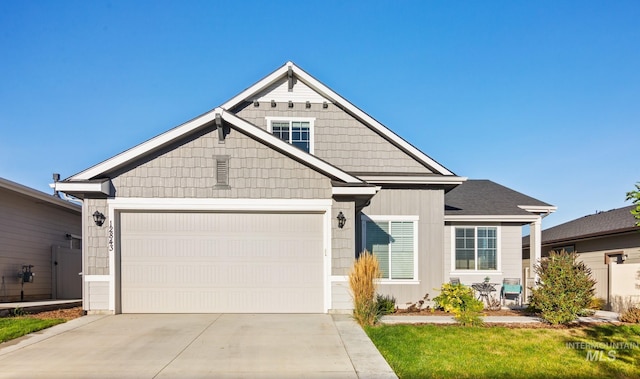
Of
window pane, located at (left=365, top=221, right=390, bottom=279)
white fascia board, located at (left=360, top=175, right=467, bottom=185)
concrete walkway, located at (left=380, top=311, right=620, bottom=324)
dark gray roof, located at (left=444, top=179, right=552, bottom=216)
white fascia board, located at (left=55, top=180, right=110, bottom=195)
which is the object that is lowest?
concrete walkway, located at (left=380, top=311, right=620, bottom=324)

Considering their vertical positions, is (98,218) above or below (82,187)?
below

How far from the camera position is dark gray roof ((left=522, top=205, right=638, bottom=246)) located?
1616 cm

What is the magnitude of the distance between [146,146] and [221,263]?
3.33 meters

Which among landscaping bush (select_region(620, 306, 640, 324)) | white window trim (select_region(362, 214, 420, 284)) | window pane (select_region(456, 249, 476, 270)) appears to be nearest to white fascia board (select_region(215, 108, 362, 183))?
white window trim (select_region(362, 214, 420, 284))

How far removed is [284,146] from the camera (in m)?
10.9

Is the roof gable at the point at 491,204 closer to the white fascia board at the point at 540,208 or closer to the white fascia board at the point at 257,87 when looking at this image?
the white fascia board at the point at 540,208

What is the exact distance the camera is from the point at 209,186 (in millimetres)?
11023

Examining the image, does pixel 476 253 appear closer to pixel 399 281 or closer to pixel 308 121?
pixel 399 281

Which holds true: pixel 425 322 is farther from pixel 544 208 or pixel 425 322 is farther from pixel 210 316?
pixel 544 208

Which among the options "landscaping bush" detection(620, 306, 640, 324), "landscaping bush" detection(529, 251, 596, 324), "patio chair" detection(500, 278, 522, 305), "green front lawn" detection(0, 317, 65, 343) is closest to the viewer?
"green front lawn" detection(0, 317, 65, 343)

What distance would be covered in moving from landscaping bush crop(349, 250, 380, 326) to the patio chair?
20.5 ft

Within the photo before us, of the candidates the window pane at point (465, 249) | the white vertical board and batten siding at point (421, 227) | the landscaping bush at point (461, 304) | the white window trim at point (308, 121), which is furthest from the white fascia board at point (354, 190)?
the window pane at point (465, 249)

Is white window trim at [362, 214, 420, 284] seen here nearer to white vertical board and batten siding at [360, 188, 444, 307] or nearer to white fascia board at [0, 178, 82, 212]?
white vertical board and batten siding at [360, 188, 444, 307]

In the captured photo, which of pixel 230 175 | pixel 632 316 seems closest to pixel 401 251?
pixel 230 175
